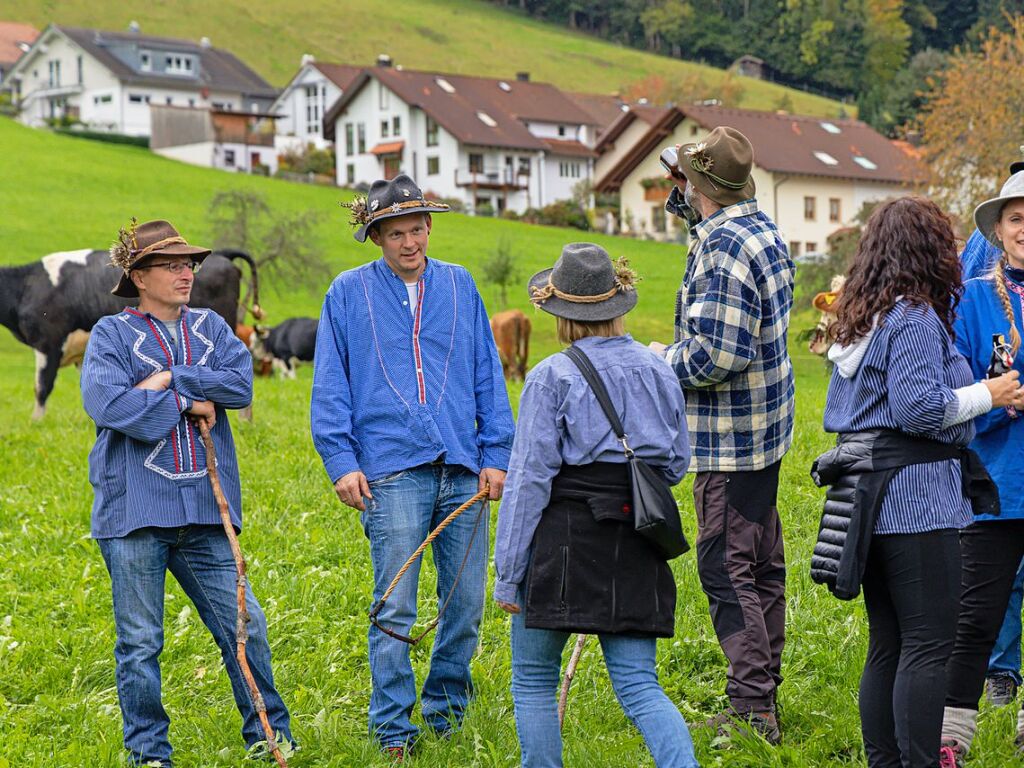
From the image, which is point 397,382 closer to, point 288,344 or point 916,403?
point 916,403

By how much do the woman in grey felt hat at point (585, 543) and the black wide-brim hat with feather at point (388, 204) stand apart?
132cm

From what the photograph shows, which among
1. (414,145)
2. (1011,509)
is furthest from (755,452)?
(414,145)

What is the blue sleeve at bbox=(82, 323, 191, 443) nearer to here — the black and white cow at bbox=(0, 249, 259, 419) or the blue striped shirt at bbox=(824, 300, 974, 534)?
the blue striped shirt at bbox=(824, 300, 974, 534)

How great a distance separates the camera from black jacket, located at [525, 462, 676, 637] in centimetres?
442

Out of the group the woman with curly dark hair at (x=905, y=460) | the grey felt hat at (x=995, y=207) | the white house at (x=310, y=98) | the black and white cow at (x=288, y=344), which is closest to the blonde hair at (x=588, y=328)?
the woman with curly dark hair at (x=905, y=460)

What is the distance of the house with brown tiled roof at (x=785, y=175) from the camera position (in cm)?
6512

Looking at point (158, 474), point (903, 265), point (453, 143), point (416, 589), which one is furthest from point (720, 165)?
point (453, 143)

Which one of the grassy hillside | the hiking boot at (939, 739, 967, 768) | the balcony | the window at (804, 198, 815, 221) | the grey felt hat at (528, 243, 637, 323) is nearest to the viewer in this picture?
the grey felt hat at (528, 243, 637, 323)

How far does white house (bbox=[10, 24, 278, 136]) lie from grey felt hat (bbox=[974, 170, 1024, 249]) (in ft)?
284

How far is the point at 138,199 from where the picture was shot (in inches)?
2085

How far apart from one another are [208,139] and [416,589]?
74.3 m

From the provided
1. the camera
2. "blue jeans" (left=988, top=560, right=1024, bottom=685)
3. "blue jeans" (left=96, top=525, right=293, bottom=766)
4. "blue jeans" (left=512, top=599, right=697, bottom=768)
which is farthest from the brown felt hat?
"blue jeans" (left=96, top=525, right=293, bottom=766)

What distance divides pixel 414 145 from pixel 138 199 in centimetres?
2595

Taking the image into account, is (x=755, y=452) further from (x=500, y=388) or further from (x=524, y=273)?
(x=524, y=273)
